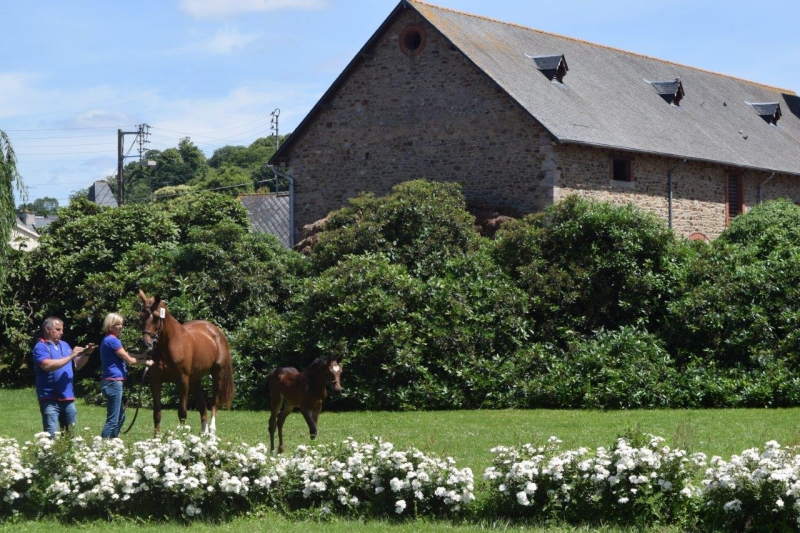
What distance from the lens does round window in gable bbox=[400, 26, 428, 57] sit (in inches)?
1205

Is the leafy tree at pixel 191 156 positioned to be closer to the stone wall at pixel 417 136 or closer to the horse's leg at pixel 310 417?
the stone wall at pixel 417 136

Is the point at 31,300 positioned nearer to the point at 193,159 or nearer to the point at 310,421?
the point at 310,421

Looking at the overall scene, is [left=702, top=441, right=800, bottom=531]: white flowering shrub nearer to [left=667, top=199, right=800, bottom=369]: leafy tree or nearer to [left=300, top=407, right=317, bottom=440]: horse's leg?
[left=300, top=407, right=317, bottom=440]: horse's leg

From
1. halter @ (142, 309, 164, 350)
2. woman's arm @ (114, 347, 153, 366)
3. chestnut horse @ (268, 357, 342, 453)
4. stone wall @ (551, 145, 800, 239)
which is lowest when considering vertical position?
chestnut horse @ (268, 357, 342, 453)

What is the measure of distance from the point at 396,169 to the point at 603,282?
12.3 meters

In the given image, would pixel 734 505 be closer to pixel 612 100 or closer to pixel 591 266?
pixel 591 266

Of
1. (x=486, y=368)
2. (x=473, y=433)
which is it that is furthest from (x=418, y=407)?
(x=473, y=433)

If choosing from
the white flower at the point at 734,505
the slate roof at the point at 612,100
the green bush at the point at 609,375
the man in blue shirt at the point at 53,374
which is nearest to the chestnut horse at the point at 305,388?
the man in blue shirt at the point at 53,374

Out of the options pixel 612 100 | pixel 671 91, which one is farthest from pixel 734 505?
pixel 671 91

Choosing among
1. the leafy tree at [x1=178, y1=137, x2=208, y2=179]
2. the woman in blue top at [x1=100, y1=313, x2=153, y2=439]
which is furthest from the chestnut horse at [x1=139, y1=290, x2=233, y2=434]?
the leafy tree at [x1=178, y1=137, x2=208, y2=179]

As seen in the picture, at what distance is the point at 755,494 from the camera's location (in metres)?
8.19

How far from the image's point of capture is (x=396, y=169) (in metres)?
31.3

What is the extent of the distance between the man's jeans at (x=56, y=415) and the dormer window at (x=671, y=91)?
29867 millimetres

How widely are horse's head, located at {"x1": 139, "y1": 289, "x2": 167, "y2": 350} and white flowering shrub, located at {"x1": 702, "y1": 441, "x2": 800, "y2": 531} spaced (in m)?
7.20
